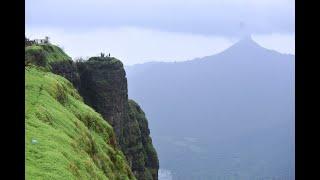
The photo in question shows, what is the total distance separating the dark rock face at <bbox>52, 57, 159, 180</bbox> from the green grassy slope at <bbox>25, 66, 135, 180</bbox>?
24009 mm

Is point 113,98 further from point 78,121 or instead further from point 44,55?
point 78,121

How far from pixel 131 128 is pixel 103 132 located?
3104 cm

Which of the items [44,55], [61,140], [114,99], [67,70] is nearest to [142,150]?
[114,99]

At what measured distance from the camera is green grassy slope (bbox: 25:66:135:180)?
16828 mm

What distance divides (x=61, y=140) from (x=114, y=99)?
1559 inches

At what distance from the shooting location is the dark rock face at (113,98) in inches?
2290

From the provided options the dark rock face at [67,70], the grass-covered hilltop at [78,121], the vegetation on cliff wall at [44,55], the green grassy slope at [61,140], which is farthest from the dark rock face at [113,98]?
the green grassy slope at [61,140]

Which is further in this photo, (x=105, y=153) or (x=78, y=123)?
(x=105, y=153)

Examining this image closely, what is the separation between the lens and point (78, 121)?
26.5m

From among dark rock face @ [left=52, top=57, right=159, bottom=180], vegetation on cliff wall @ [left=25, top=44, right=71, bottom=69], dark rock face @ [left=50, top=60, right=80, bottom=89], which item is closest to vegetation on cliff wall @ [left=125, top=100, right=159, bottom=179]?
dark rock face @ [left=52, top=57, right=159, bottom=180]
